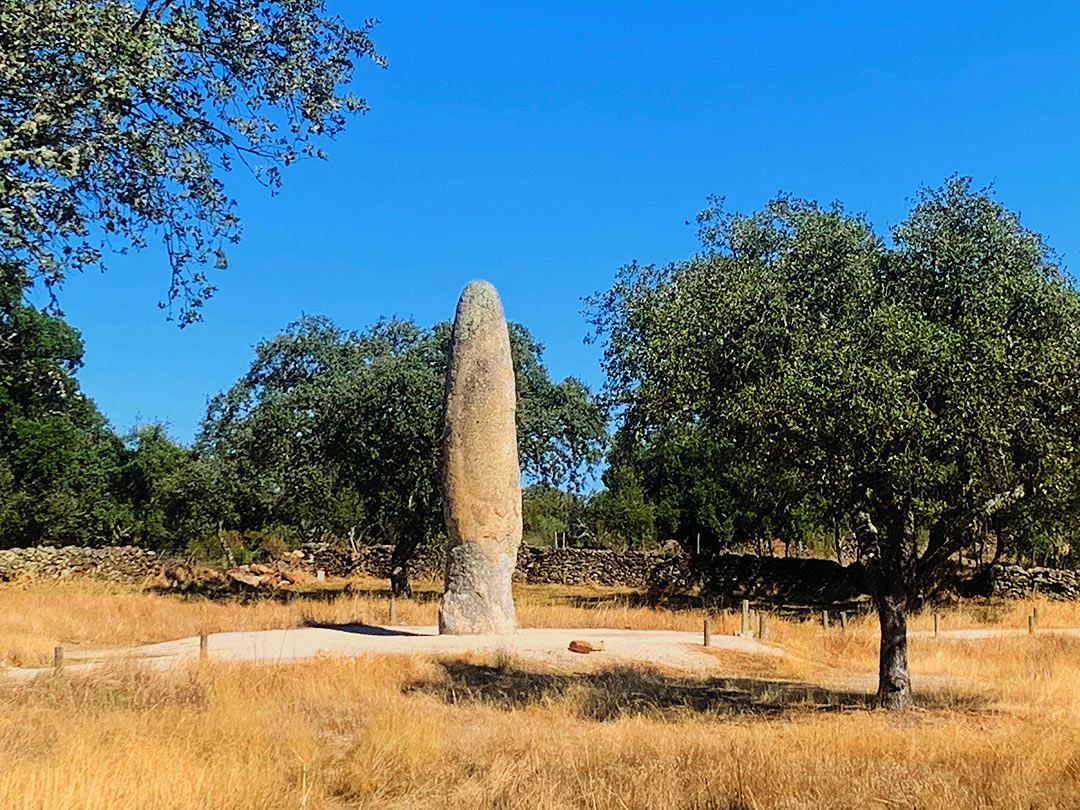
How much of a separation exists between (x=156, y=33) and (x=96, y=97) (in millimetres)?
974

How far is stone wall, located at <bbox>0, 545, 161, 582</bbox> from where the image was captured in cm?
3756

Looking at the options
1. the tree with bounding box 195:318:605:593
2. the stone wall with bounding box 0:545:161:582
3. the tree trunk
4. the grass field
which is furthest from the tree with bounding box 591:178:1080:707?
the stone wall with bounding box 0:545:161:582

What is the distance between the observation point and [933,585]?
33250 mm

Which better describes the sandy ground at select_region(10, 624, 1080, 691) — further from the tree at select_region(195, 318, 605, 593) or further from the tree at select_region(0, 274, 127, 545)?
the tree at select_region(0, 274, 127, 545)

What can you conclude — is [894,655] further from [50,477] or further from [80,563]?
[50,477]

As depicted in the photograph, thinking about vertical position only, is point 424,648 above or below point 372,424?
below

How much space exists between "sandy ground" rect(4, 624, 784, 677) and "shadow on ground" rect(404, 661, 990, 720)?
1.05 meters

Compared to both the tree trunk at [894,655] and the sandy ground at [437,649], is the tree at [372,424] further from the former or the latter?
the tree trunk at [894,655]

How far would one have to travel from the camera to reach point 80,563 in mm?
40156

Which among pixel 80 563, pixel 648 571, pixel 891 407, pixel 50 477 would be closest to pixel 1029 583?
pixel 648 571

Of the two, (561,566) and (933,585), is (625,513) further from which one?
(933,585)

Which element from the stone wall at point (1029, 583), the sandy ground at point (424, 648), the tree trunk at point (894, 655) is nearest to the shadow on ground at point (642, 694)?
the tree trunk at point (894, 655)

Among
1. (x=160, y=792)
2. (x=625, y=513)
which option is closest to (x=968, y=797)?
(x=160, y=792)

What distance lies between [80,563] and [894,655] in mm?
34379
